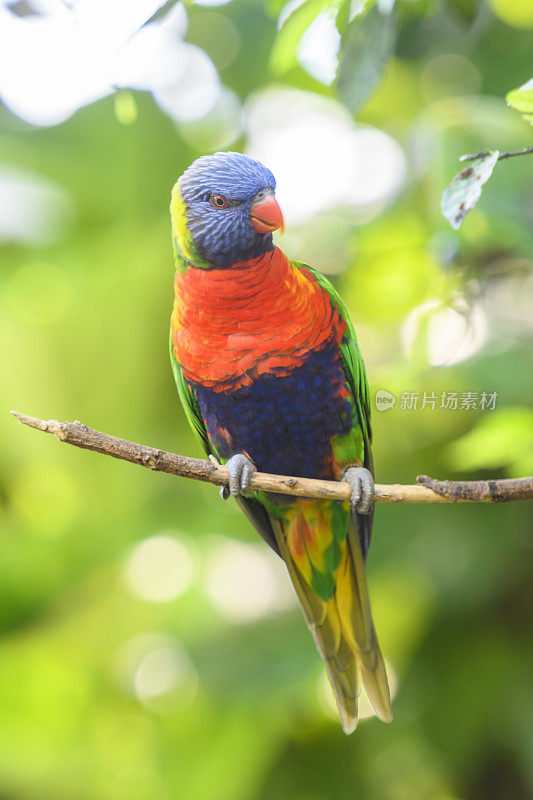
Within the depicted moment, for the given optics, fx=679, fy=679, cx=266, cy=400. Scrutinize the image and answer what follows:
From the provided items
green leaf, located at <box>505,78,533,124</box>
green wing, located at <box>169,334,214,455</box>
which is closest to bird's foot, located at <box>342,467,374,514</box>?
green wing, located at <box>169,334,214,455</box>

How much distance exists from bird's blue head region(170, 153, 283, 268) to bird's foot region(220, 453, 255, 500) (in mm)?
365

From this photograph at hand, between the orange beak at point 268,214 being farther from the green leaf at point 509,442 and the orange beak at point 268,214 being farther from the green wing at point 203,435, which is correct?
the green leaf at point 509,442

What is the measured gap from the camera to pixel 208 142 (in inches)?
64.9

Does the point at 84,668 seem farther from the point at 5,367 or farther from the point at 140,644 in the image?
the point at 5,367

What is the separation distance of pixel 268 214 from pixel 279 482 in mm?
417

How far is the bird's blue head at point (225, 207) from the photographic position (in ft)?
3.14

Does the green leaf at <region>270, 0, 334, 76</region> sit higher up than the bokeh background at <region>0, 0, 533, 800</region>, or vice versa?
the green leaf at <region>270, 0, 334, 76</region>

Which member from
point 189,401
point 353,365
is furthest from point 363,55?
point 189,401

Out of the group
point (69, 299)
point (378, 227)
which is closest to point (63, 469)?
point (69, 299)

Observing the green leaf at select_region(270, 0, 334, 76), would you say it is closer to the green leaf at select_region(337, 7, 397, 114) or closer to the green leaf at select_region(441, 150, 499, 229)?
the green leaf at select_region(337, 7, 397, 114)

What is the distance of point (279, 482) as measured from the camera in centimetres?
109

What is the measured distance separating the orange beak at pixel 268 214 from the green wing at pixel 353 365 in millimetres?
264

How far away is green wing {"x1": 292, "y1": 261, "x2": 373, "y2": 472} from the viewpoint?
1278 millimetres

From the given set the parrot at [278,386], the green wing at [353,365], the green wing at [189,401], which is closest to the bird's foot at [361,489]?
the parrot at [278,386]
